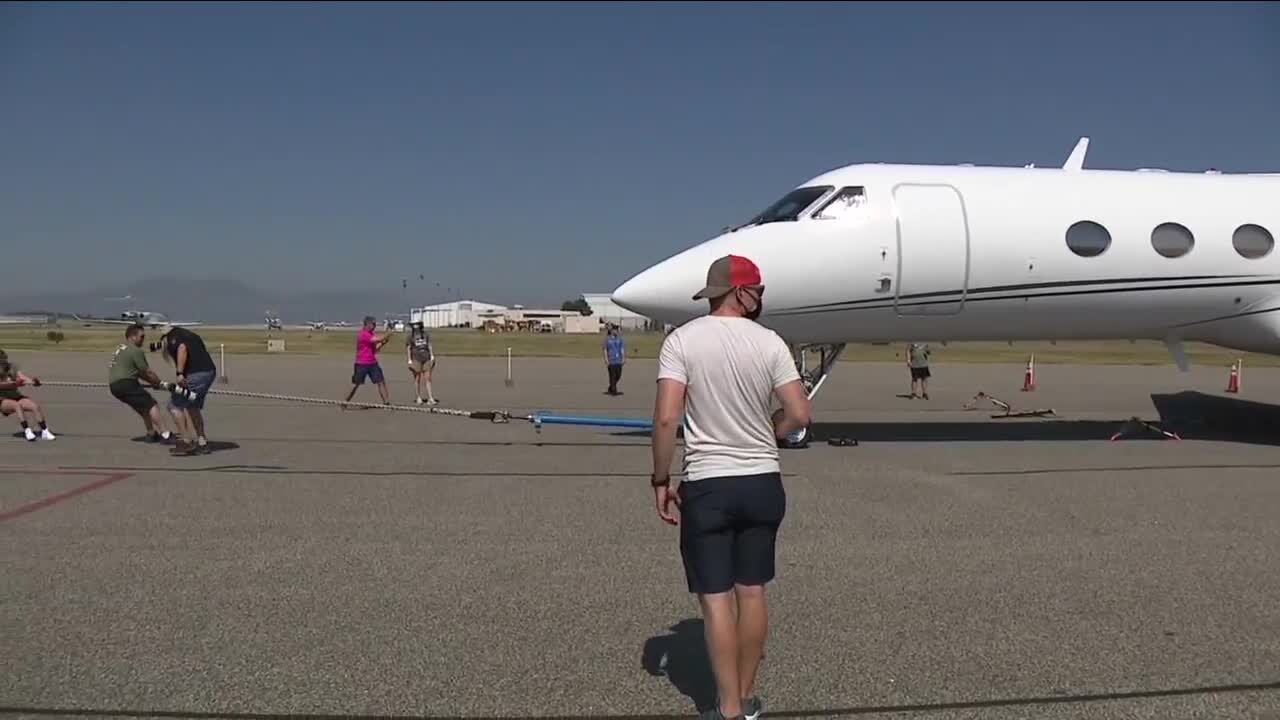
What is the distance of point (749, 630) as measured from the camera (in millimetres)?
3363

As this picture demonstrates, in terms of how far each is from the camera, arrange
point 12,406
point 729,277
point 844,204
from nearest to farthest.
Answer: point 729,277
point 844,204
point 12,406

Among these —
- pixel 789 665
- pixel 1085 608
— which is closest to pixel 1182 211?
pixel 1085 608

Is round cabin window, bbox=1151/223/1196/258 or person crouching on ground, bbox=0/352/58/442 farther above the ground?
round cabin window, bbox=1151/223/1196/258

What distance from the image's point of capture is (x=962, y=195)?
10.7 m

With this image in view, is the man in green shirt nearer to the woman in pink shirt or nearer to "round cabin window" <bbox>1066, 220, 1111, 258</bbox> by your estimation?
the woman in pink shirt

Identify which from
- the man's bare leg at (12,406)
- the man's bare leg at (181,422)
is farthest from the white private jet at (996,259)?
the man's bare leg at (12,406)

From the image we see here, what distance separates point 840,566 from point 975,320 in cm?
620

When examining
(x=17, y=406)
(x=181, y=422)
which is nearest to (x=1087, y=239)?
(x=181, y=422)

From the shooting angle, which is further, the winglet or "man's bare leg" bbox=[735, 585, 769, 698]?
the winglet

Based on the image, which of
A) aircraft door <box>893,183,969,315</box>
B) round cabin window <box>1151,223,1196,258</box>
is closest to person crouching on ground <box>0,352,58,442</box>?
aircraft door <box>893,183,969,315</box>

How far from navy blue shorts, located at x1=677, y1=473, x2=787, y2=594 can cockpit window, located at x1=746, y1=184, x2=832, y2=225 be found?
7432 mm

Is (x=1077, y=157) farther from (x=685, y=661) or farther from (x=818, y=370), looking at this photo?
(x=685, y=661)

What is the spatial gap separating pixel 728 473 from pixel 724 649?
62cm

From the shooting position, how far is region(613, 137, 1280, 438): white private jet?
10.3m
